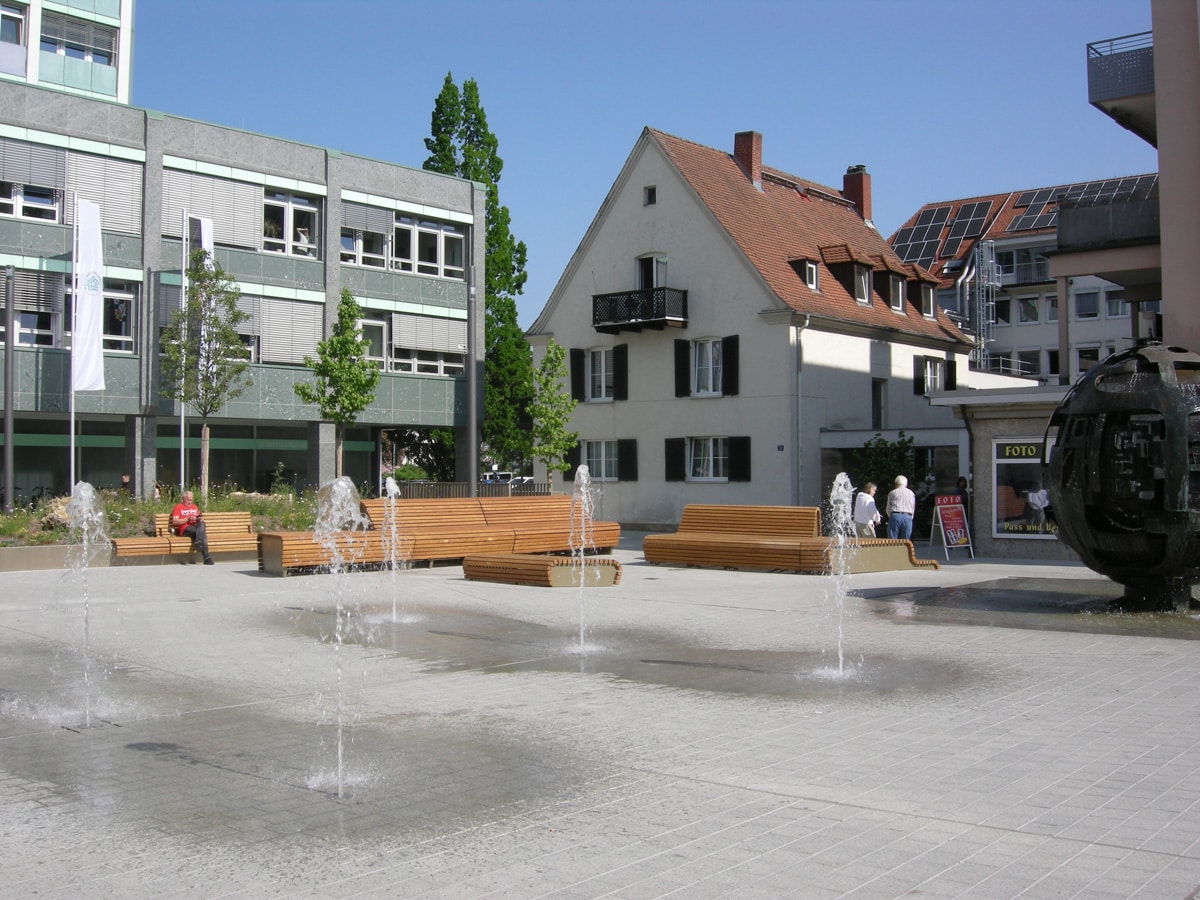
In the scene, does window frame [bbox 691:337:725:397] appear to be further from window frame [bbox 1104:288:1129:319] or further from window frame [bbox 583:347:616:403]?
window frame [bbox 1104:288:1129:319]

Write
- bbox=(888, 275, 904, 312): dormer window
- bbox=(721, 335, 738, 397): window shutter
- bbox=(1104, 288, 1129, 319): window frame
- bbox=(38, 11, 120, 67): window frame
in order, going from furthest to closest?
bbox=(1104, 288, 1129, 319): window frame, bbox=(888, 275, 904, 312): dormer window, bbox=(38, 11, 120, 67): window frame, bbox=(721, 335, 738, 397): window shutter

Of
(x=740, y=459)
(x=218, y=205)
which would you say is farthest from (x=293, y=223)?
(x=740, y=459)

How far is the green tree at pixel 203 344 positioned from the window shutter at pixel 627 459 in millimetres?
12918

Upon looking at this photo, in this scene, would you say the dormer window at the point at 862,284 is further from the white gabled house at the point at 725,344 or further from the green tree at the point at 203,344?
the green tree at the point at 203,344

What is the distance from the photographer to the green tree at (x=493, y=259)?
168ft

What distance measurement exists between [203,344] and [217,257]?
402 cm

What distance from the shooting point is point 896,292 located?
41.9 metres

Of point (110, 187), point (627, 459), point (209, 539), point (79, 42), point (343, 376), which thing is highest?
point (79, 42)

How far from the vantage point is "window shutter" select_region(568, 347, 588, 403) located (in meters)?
39.5

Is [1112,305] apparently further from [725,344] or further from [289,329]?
[289,329]

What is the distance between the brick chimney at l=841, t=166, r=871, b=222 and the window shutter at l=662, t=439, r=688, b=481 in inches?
651

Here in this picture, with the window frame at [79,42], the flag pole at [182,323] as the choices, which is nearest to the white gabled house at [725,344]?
the flag pole at [182,323]

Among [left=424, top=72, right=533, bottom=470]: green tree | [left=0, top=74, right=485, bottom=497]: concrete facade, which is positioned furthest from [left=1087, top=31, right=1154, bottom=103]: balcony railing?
[left=424, top=72, right=533, bottom=470]: green tree

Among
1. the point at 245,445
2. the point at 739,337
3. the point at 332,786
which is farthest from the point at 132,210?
the point at 332,786
